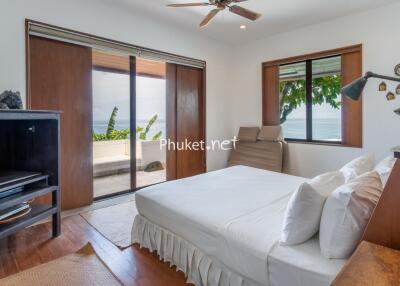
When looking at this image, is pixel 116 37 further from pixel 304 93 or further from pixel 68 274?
pixel 304 93

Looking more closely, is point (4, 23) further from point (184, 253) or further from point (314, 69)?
point (314, 69)

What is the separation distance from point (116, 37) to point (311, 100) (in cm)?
309

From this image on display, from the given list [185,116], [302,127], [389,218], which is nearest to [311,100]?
[302,127]

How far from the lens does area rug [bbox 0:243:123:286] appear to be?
5.66 ft

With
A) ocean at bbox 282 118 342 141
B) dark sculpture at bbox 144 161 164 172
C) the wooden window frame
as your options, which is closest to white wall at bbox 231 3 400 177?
the wooden window frame

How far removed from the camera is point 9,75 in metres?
2.46

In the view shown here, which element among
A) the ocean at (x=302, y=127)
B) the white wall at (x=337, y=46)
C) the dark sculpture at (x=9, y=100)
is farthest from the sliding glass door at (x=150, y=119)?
the dark sculpture at (x=9, y=100)

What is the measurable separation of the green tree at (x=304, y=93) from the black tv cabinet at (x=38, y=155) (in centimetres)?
350

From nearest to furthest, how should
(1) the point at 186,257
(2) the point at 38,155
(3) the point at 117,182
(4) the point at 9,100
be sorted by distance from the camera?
1. (1) the point at 186,257
2. (4) the point at 9,100
3. (2) the point at 38,155
4. (3) the point at 117,182

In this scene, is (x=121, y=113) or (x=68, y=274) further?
(x=121, y=113)

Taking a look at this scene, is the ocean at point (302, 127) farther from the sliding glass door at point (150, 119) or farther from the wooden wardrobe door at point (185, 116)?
the wooden wardrobe door at point (185, 116)

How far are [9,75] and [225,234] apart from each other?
8.48 feet

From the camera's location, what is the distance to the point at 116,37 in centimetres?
323

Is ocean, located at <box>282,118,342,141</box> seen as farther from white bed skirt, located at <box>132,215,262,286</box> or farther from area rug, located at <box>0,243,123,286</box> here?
area rug, located at <box>0,243,123,286</box>
